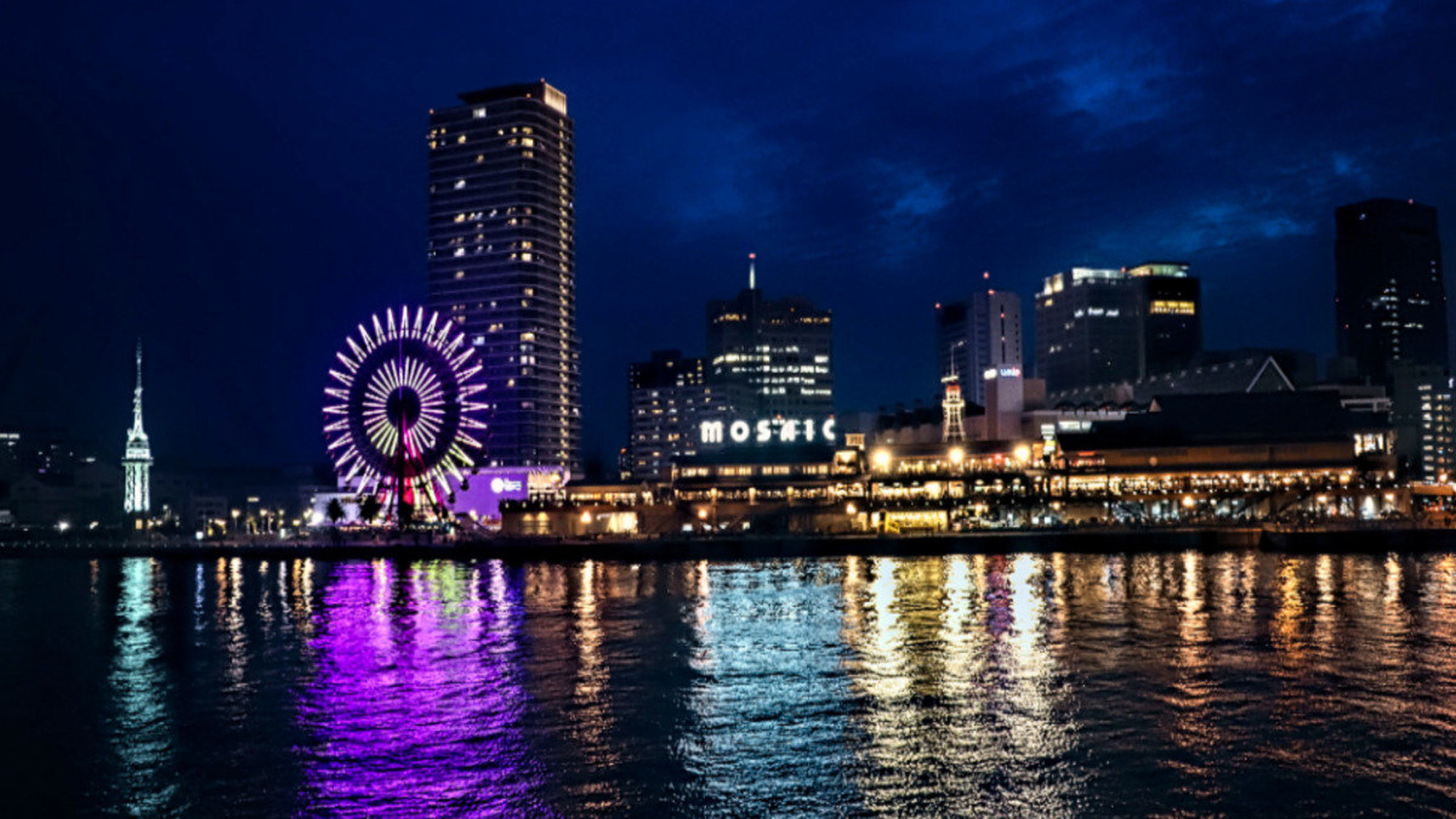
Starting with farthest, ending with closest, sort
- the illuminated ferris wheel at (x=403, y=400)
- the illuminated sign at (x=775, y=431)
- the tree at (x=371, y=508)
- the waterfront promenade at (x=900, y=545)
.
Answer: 1. the illuminated sign at (x=775, y=431)
2. the tree at (x=371, y=508)
3. the illuminated ferris wheel at (x=403, y=400)
4. the waterfront promenade at (x=900, y=545)

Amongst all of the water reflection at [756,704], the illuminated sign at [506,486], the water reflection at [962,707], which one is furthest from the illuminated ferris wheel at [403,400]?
the water reflection at [962,707]

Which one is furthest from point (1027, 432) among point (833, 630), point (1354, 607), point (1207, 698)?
point (1207, 698)

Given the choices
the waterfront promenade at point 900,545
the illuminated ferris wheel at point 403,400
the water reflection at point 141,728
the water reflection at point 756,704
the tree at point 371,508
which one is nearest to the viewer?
the water reflection at point 756,704

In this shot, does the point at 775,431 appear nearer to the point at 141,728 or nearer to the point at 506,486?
the point at 506,486

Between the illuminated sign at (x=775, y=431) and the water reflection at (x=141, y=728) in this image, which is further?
the illuminated sign at (x=775, y=431)

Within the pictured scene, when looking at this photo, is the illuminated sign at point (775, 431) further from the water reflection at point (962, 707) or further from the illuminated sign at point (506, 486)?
the water reflection at point (962, 707)

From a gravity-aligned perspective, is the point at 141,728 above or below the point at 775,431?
below

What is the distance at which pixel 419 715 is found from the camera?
34.7 m

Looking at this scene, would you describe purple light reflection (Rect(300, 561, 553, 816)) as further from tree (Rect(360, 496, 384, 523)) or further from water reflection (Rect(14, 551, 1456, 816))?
tree (Rect(360, 496, 384, 523))

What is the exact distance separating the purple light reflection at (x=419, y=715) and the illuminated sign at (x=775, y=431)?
309ft

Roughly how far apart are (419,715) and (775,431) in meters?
128

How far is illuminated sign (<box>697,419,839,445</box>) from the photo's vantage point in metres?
159

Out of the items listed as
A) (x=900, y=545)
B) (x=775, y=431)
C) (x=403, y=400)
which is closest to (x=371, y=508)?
(x=403, y=400)

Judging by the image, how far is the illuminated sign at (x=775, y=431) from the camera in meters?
159
